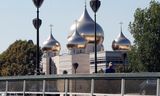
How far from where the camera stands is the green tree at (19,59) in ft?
360

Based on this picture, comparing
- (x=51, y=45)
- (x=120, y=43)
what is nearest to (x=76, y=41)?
(x=120, y=43)

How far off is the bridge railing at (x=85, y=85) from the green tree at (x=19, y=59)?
281 feet

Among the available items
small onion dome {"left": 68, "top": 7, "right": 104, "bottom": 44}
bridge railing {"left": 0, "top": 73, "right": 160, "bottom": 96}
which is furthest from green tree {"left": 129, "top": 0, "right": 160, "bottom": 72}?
small onion dome {"left": 68, "top": 7, "right": 104, "bottom": 44}

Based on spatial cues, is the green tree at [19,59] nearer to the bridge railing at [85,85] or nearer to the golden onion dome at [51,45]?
the golden onion dome at [51,45]

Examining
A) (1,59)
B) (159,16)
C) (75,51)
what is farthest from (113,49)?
(159,16)

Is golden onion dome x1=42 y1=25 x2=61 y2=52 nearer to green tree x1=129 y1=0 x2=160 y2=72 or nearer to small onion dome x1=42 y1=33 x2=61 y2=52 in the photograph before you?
small onion dome x1=42 y1=33 x2=61 y2=52

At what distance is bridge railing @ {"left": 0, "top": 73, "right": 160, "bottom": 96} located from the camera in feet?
49.8

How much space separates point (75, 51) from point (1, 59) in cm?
2815

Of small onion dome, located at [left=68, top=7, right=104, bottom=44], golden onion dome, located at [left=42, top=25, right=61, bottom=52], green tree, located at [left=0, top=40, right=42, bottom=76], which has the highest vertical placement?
small onion dome, located at [left=68, top=7, right=104, bottom=44]

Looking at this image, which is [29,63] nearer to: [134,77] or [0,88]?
[0,88]

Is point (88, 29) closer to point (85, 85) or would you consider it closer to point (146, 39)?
point (146, 39)

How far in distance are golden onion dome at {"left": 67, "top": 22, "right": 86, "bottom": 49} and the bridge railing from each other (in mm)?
110370

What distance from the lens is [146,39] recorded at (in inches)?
2525

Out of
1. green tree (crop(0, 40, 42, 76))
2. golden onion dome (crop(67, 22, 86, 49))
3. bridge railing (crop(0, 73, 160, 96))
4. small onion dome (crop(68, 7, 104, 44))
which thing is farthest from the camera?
small onion dome (crop(68, 7, 104, 44))
